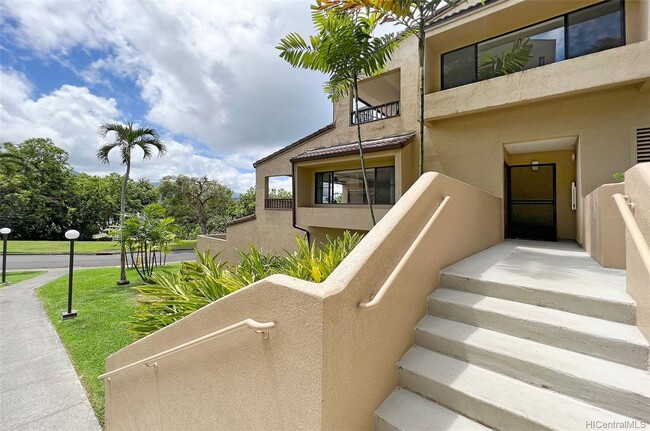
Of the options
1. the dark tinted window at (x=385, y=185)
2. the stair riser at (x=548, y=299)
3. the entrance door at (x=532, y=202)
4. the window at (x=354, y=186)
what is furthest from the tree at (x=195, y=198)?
the stair riser at (x=548, y=299)

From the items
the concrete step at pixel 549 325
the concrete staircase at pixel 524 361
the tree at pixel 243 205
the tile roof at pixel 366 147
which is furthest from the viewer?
the tree at pixel 243 205

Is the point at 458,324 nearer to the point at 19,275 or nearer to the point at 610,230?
the point at 610,230

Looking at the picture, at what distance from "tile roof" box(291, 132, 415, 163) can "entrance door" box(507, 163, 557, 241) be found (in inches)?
162

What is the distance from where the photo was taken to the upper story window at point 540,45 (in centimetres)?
707

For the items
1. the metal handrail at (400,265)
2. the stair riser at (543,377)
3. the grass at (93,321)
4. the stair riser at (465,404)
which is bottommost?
the grass at (93,321)

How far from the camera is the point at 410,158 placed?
32.9 feet

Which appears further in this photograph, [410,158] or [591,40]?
[410,158]

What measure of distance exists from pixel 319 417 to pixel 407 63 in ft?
38.8

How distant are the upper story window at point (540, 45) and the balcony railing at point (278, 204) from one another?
29.4 ft

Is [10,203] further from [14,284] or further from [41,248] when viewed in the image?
[14,284]

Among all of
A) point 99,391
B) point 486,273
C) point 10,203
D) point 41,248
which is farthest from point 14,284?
point 10,203

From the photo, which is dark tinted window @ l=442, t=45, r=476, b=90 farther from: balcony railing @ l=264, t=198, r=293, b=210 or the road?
the road

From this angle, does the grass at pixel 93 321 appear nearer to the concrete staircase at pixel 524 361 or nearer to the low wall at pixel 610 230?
the concrete staircase at pixel 524 361

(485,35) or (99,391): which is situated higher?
(485,35)
